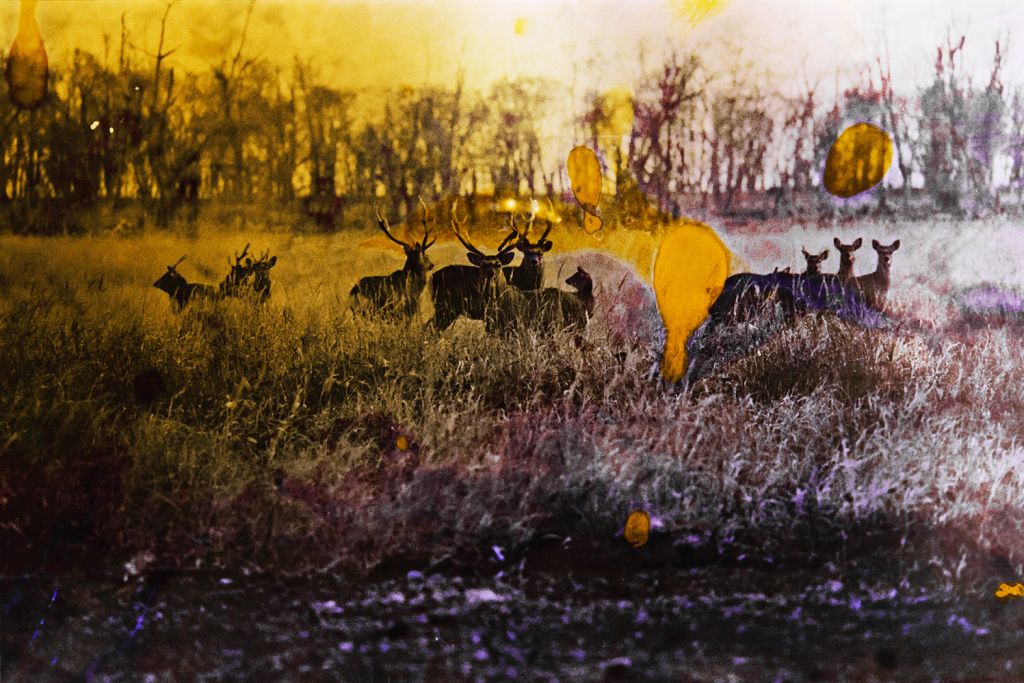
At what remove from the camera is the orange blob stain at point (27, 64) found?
240 centimetres

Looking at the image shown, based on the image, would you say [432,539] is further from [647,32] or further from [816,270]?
[647,32]

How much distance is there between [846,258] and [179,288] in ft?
7.34

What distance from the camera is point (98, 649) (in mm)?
2387

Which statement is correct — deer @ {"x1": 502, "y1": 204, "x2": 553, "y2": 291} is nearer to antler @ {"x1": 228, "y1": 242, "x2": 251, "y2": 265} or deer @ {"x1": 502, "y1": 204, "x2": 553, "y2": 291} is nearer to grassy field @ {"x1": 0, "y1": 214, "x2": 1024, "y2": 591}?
grassy field @ {"x1": 0, "y1": 214, "x2": 1024, "y2": 591}

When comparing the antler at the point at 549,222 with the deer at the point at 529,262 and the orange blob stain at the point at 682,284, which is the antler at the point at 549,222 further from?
the orange blob stain at the point at 682,284

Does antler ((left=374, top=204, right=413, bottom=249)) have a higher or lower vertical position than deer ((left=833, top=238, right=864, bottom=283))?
higher

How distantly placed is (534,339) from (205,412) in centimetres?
109

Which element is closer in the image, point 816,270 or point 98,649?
point 98,649

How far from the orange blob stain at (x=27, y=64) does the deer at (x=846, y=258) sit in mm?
2679

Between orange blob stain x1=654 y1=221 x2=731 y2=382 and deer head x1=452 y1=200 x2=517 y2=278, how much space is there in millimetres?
499

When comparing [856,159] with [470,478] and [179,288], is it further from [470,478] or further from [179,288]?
[179,288]

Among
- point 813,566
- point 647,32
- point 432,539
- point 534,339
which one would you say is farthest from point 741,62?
point 432,539

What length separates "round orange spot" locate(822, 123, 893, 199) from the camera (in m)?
2.59

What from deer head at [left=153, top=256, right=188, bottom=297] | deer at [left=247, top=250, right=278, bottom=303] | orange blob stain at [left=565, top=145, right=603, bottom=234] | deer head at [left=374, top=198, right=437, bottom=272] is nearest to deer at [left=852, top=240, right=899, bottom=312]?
orange blob stain at [left=565, top=145, right=603, bottom=234]
